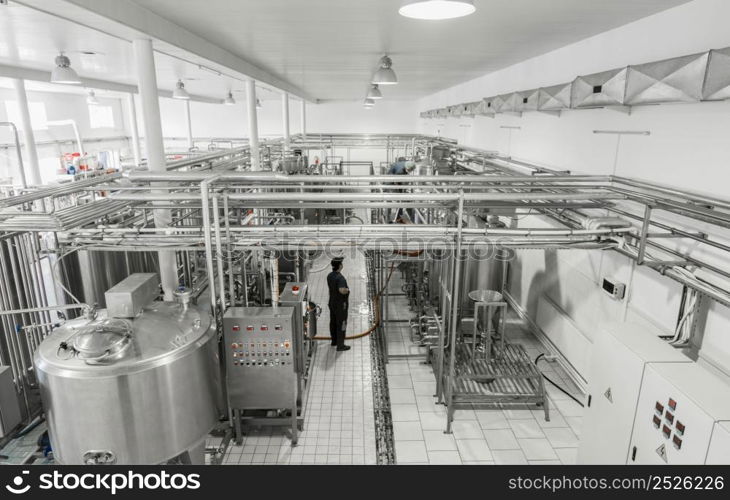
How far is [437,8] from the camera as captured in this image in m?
2.42

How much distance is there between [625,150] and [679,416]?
115 inches

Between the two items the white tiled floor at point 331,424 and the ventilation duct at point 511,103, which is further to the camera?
the ventilation duct at point 511,103

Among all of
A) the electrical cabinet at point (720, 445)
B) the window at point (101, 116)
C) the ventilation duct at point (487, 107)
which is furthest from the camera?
the window at point (101, 116)

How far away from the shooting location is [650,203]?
12.7ft

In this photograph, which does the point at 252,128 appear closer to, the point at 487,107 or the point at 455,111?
the point at 487,107

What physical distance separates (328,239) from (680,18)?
3729 mm

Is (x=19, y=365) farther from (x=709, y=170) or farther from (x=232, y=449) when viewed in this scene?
(x=709, y=170)

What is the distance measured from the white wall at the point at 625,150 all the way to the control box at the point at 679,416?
2.62 feet

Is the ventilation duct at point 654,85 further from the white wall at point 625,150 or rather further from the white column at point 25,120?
the white column at point 25,120

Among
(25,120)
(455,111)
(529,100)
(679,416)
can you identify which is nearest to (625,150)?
(529,100)

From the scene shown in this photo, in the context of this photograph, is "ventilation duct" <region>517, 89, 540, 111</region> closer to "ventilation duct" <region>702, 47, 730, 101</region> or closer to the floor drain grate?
"ventilation duct" <region>702, 47, 730, 101</region>

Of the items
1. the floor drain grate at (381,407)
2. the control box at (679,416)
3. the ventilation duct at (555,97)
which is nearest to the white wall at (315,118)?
the floor drain grate at (381,407)

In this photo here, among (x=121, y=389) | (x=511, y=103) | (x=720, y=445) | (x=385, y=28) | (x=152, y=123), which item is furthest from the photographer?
(x=511, y=103)

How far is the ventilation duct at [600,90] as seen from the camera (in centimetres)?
429
